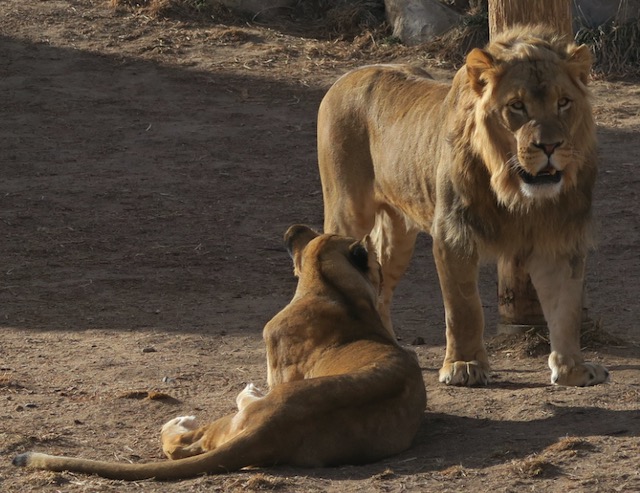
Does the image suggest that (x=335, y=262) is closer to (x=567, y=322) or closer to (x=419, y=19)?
(x=567, y=322)

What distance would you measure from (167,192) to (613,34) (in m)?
4.98

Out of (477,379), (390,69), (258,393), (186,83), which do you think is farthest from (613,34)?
(258,393)

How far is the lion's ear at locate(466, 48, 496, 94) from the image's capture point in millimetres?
5398

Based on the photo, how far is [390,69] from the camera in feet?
22.4

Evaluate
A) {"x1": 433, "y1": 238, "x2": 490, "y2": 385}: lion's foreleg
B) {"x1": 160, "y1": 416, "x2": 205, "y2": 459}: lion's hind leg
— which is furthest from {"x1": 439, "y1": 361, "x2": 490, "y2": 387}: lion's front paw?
{"x1": 160, "y1": 416, "x2": 205, "y2": 459}: lion's hind leg

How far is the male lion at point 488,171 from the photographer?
5320 mm

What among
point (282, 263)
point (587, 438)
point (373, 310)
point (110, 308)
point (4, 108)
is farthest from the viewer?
point (4, 108)

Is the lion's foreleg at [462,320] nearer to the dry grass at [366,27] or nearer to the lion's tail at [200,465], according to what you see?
the lion's tail at [200,465]

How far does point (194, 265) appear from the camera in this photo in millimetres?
8797

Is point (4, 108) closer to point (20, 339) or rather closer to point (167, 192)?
point (167, 192)

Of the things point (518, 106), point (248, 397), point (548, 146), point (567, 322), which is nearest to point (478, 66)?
point (518, 106)

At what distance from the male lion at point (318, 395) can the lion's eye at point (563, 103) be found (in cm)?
100

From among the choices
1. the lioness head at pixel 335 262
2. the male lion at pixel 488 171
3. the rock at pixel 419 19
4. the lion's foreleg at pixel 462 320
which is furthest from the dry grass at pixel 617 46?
the lioness head at pixel 335 262

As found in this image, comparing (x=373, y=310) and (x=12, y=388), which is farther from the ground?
(x=373, y=310)
